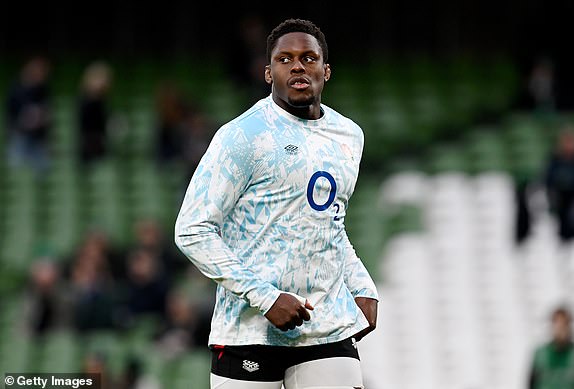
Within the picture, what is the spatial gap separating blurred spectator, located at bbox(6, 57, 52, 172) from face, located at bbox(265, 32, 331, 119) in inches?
370

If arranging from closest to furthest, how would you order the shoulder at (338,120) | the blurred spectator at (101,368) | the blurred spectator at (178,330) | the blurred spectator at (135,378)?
1. the shoulder at (338,120)
2. the blurred spectator at (101,368)
3. the blurred spectator at (135,378)
4. the blurred spectator at (178,330)

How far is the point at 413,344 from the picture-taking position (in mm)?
10797

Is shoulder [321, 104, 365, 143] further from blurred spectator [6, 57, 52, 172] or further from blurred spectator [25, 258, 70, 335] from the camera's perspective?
blurred spectator [6, 57, 52, 172]

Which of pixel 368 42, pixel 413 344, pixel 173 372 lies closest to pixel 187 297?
pixel 173 372

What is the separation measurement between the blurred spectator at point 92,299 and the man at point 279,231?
663cm

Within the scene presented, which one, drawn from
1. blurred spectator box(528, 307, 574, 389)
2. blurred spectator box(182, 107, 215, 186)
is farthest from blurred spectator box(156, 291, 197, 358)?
blurred spectator box(528, 307, 574, 389)

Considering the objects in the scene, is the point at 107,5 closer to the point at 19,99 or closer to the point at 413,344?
the point at 19,99

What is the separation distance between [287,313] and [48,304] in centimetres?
726

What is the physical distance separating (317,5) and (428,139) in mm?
2660

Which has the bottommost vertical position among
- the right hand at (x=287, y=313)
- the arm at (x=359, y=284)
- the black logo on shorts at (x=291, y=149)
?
the right hand at (x=287, y=313)

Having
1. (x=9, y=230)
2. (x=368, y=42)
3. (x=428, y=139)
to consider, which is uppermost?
(x=368, y=42)

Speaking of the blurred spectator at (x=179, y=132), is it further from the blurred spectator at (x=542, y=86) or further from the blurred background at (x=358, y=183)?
the blurred spectator at (x=542, y=86)

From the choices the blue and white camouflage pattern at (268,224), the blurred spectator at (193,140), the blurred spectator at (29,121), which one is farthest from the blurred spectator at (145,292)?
the blue and white camouflage pattern at (268,224)

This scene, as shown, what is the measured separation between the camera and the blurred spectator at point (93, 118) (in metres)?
13.0
